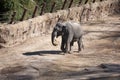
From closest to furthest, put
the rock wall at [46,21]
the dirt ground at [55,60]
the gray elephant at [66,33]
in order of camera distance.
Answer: the dirt ground at [55,60] → the gray elephant at [66,33] → the rock wall at [46,21]

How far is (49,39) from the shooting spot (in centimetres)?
1664

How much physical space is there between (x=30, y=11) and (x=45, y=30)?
75.9 inches

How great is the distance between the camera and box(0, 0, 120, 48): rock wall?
14956mm

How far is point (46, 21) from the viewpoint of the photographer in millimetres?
17781

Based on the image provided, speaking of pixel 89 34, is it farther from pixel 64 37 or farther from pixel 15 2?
pixel 64 37

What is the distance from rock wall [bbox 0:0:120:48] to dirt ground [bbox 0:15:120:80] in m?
0.31

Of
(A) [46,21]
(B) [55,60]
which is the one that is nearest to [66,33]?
(B) [55,60]

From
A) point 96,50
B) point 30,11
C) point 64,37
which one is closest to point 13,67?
point 64,37

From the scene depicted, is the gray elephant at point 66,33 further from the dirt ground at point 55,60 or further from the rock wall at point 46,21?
the rock wall at point 46,21

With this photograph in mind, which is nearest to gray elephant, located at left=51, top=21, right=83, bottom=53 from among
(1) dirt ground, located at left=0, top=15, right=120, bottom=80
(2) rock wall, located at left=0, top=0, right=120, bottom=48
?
(1) dirt ground, located at left=0, top=15, right=120, bottom=80

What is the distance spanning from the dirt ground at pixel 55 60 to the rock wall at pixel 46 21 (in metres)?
0.31

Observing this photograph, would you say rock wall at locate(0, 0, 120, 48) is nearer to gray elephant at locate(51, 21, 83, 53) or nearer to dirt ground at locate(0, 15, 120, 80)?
dirt ground at locate(0, 15, 120, 80)

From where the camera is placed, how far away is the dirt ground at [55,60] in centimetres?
1132

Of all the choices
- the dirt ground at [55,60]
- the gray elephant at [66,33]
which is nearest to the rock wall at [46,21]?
the dirt ground at [55,60]
